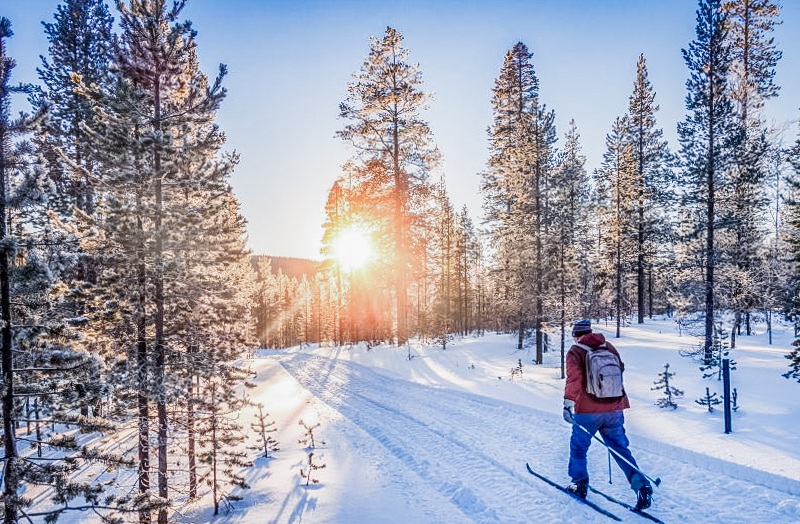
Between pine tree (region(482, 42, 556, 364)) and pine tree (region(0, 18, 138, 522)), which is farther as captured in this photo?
pine tree (region(482, 42, 556, 364))

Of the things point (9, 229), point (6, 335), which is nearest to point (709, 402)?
point (6, 335)

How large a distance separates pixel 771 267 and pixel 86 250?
3362 centimetres

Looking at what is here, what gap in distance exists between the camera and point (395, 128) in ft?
79.0

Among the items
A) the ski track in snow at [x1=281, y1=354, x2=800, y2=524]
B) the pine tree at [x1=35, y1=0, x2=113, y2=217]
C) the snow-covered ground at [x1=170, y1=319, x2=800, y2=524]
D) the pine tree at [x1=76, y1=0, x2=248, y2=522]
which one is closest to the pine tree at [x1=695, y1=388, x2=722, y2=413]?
the snow-covered ground at [x1=170, y1=319, x2=800, y2=524]

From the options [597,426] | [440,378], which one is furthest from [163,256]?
[440,378]

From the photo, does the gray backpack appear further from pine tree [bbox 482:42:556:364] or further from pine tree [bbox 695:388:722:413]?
pine tree [bbox 482:42:556:364]

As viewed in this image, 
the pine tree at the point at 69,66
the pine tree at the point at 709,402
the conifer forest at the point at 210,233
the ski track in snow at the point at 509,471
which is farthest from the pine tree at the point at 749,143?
the pine tree at the point at 69,66

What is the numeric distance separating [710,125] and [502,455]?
60.2 ft

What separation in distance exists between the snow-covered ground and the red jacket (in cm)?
126

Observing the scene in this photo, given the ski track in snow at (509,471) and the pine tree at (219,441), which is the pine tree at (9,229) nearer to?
the pine tree at (219,441)

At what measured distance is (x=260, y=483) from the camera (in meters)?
9.31

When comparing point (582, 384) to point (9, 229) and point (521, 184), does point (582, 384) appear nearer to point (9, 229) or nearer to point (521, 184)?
point (9, 229)

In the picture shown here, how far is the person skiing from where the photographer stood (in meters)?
5.95

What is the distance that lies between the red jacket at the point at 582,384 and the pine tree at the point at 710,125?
592 inches
